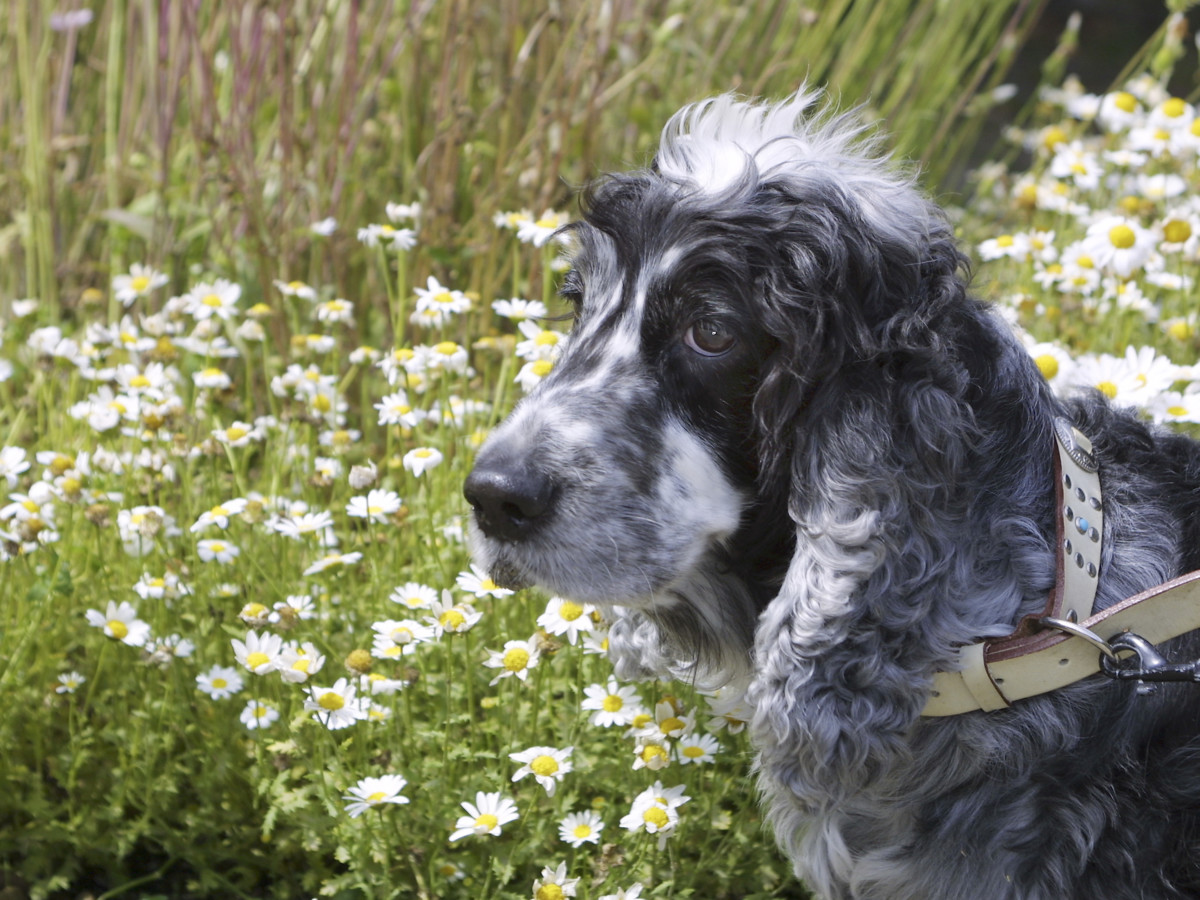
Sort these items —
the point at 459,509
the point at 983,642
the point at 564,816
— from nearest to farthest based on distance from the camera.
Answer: the point at 983,642 → the point at 564,816 → the point at 459,509

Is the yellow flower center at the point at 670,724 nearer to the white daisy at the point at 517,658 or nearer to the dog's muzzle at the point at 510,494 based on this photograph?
the white daisy at the point at 517,658

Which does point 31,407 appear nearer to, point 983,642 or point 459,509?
point 459,509

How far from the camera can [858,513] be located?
1.89 meters

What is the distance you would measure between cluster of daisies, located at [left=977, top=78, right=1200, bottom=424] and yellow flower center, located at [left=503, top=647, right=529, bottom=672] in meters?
1.29

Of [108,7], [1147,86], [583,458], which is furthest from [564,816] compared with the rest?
[108,7]

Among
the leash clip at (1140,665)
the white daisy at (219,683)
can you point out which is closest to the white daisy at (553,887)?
the white daisy at (219,683)

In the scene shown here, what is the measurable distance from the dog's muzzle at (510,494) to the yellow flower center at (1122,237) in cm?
217

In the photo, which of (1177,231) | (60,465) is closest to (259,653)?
(60,465)

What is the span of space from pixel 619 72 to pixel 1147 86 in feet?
7.20

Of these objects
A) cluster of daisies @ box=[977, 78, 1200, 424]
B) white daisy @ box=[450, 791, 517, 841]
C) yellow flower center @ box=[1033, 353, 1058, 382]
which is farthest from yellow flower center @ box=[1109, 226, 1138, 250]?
white daisy @ box=[450, 791, 517, 841]

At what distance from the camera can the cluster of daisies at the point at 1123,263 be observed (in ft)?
10.0

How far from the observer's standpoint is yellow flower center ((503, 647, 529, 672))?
7.91ft

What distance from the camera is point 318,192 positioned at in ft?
15.3

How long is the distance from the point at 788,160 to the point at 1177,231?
209 cm
